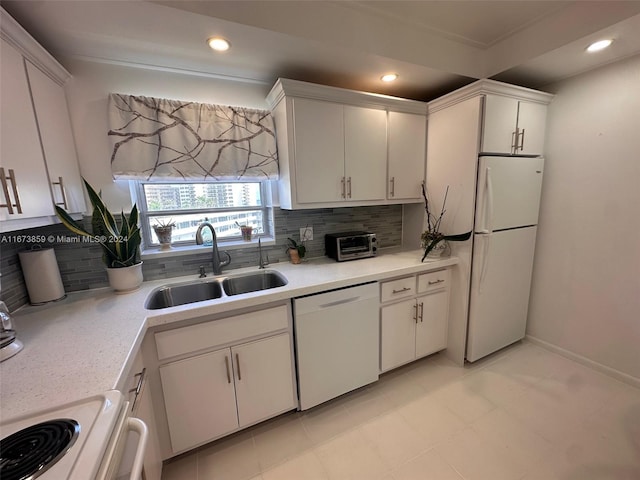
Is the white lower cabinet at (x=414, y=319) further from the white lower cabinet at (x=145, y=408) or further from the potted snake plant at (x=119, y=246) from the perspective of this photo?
the potted snake plant at (x=119, y=246)

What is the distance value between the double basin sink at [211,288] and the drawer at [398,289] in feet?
2.35

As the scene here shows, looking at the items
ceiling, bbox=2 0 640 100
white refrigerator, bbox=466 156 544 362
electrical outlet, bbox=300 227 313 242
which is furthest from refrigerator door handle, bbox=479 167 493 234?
electrical outlet, bbox=300 227 313 242

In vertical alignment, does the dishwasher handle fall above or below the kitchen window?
below

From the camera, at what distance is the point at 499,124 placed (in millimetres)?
1895

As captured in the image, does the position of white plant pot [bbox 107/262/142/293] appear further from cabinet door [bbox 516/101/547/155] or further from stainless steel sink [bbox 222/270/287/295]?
cabinet door [bbox 516/101/547/155]

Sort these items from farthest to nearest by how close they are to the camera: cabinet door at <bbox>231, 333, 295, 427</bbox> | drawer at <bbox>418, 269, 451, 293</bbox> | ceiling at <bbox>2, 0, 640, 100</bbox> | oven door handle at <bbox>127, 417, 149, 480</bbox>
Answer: drawer at <bbox>418, 269, 451, 293</bbox>, cabinet door at <bbox>231, 333, 295, 427</bbox>, ceiling at <bbox>2, 0, 640, 100</bbox>, oven door handle at <bbox>127, 417, 149, 480</bbox>

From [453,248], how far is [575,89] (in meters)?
1.50

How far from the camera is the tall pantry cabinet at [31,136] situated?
1002mm

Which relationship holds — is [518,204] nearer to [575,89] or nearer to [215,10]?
[575,89]

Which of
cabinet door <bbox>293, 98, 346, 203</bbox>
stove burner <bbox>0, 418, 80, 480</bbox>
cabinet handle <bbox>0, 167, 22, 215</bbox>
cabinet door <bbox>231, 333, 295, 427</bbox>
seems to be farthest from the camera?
cabinet door <bbox>293, 98, 346, 203</bbox>

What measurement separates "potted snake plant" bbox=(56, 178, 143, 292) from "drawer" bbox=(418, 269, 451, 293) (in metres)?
1.97

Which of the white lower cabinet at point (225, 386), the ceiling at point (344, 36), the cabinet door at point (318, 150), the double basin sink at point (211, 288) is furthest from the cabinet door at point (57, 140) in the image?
the cabinet door at point (318, 150)

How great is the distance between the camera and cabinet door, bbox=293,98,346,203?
1.80 m

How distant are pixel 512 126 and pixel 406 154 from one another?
77 cm
